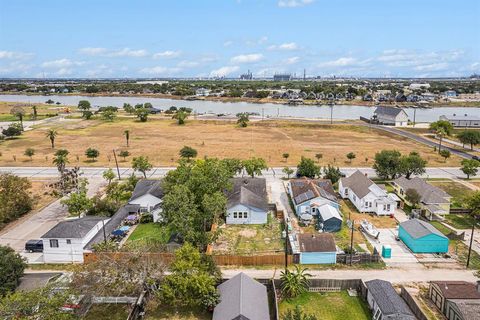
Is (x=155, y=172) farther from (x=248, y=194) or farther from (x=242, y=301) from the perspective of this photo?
(x=242, y=301)

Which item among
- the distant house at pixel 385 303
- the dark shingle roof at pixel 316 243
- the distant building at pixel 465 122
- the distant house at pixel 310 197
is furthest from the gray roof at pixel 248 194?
the distant building at pixel 465 122

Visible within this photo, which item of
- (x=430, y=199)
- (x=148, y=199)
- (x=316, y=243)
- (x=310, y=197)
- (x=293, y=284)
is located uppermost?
(x=310, y=197)

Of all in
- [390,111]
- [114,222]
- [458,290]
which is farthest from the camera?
[390,111]

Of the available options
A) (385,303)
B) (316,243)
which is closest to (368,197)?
(316,243)

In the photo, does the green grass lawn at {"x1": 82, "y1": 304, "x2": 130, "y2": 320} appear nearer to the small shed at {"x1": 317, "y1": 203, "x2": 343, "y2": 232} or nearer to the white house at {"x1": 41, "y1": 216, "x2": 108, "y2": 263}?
the white house at {"x1": 41, "y1": 216, "x2": 108, "y2": 263}

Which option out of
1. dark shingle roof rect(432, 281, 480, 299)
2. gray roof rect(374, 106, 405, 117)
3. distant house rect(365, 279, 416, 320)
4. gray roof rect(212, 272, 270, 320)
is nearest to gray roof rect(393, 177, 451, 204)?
dark shingle roof rect(432, 281, 480, 299)

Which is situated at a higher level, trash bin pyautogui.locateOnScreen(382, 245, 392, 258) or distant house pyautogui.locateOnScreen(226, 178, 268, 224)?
distant house pyautogui.locateOnScreen(226, 178, 268, 224)
